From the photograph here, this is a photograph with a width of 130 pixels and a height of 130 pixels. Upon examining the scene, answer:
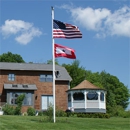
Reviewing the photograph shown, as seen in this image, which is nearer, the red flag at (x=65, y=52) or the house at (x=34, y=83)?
the red flag at (x=65, y=52)

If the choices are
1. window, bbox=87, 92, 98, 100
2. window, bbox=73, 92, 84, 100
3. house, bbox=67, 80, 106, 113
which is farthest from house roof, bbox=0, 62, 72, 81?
window, bbox=87, 92, 98, 100

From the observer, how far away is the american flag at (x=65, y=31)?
1867cm

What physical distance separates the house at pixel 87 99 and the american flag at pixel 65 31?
1891cm

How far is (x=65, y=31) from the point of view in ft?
61.5

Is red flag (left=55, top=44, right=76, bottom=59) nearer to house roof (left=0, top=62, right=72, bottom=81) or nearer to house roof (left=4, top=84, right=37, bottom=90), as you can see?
house roof (left=4, top=84, right=37, bottom=90)

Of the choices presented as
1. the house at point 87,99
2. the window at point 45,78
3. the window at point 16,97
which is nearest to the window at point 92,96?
the house at point 87,99

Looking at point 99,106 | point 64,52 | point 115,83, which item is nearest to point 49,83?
point 99,106

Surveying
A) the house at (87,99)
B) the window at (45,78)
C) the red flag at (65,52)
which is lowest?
the house at (87,99)

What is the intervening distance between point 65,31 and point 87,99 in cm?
1976

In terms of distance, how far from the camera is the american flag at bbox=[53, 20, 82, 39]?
18667mm

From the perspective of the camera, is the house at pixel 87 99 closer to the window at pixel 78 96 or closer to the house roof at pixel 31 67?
the window at pixel 78 96

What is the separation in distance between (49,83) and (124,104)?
1767 inches

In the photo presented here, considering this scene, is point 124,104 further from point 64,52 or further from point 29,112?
point 64,52

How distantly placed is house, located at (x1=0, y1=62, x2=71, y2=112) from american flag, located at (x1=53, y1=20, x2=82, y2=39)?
2200 centimetres
